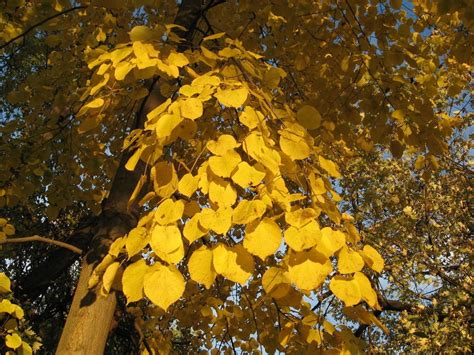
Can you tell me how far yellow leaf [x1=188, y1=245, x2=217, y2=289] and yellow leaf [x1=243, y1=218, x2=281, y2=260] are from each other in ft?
0.33

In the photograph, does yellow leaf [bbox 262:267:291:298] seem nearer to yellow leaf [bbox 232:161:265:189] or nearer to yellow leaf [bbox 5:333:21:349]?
yellow leaf [bbox 232:161:265:189]

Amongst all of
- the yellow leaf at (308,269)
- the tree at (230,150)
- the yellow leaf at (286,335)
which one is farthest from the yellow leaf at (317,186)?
the yellow leaf at (286,335)

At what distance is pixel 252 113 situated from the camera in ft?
4.39

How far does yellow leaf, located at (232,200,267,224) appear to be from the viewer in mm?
1105

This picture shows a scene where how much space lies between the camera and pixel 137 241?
117 centimetres

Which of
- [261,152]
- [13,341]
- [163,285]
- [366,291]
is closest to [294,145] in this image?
[261,152]

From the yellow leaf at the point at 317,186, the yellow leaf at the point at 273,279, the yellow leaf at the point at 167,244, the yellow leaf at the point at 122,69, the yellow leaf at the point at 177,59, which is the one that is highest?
the yellow leaf at the point at 177,59

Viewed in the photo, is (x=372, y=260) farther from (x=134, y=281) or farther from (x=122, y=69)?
(x=122, y=69)

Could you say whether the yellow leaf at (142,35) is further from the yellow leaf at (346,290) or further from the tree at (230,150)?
the yellow leaf at (346,290)

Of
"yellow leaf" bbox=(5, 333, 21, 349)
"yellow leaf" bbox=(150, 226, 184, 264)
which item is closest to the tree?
"yellow leaf" bbox=(150, 226, 184, 264)

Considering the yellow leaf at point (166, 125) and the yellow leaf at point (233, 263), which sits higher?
the yellow leaf at point (166, 125)

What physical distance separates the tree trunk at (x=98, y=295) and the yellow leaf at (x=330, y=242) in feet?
1.95

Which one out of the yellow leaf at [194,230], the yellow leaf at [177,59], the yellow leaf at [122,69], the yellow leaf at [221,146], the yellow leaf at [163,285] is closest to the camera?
the yellow leaf at [163,285]

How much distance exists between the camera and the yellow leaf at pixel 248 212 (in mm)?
1105
